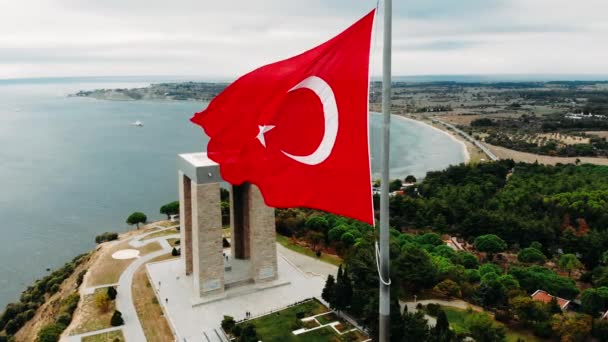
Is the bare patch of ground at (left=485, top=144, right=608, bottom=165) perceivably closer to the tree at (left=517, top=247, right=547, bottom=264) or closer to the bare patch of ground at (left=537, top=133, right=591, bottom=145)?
the bare patch of ground at (left=537, top=133, right=591, bottom=145)

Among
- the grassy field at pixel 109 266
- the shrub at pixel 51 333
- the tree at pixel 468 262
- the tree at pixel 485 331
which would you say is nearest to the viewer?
the tree at pixel 485 331

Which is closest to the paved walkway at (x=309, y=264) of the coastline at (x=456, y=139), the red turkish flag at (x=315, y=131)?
the red turkish flag at (x=315, y=131)

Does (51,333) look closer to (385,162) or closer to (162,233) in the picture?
(162,233)

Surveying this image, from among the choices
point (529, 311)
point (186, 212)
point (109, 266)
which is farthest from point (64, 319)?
point (529, 311)

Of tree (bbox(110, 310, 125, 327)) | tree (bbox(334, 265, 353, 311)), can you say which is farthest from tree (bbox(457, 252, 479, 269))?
tree (bbox(110, 310, 125, 327))

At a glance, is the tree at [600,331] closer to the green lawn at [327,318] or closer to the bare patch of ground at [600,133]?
the green lawn at [327,318]
